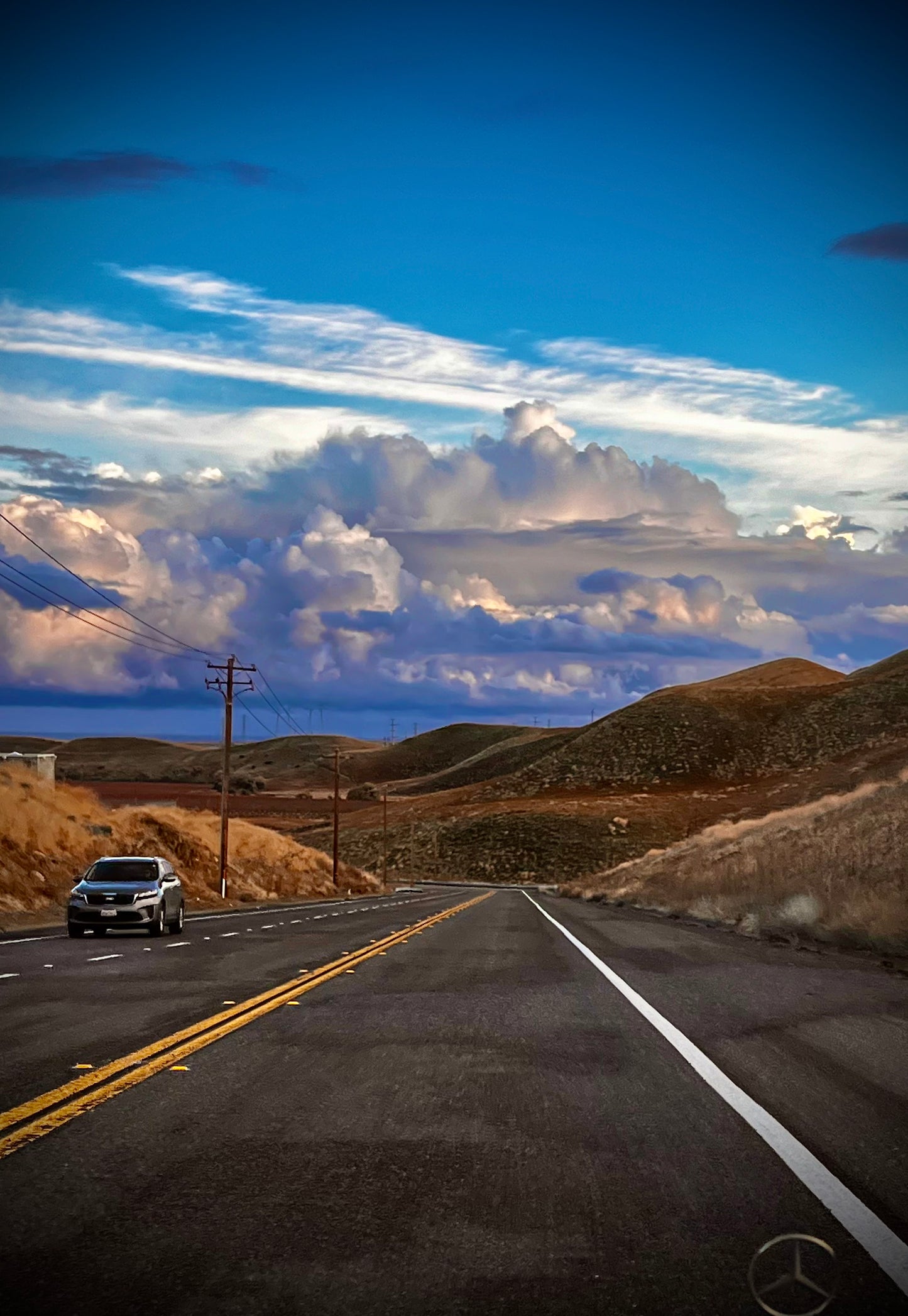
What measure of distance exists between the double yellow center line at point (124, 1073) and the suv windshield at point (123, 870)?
12524 mm

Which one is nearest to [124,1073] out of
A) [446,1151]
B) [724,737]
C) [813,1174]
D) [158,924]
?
[446,1151]

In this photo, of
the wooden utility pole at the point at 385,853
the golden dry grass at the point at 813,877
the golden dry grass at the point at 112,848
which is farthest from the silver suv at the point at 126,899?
the wooden utility pole at the point at 385,853

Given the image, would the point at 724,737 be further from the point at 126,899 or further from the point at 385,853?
the point at 126,899

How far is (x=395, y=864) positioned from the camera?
409 feet

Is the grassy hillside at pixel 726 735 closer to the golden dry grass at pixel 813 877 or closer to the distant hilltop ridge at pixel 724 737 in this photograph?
the distant hilltop ridge at pixel 724 737

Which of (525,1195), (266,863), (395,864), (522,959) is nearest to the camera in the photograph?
(525,1195)

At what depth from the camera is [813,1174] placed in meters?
6.46

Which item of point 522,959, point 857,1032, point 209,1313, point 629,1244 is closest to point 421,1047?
point 857,1032

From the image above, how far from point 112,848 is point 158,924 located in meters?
21.2

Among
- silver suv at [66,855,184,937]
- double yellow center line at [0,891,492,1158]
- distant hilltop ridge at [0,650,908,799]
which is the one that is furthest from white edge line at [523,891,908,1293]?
distant hilltop ridge at [0,650,908,799]

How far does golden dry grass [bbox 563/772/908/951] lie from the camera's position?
22391 mm

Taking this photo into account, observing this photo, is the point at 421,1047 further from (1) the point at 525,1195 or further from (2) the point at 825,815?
(2) the point at 825,815

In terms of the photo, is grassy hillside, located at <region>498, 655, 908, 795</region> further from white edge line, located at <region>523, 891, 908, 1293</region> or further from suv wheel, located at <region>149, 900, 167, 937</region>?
white edge line, located at <region>523, 891, 908, 1293</region>

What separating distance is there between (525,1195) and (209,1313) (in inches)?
79.3
